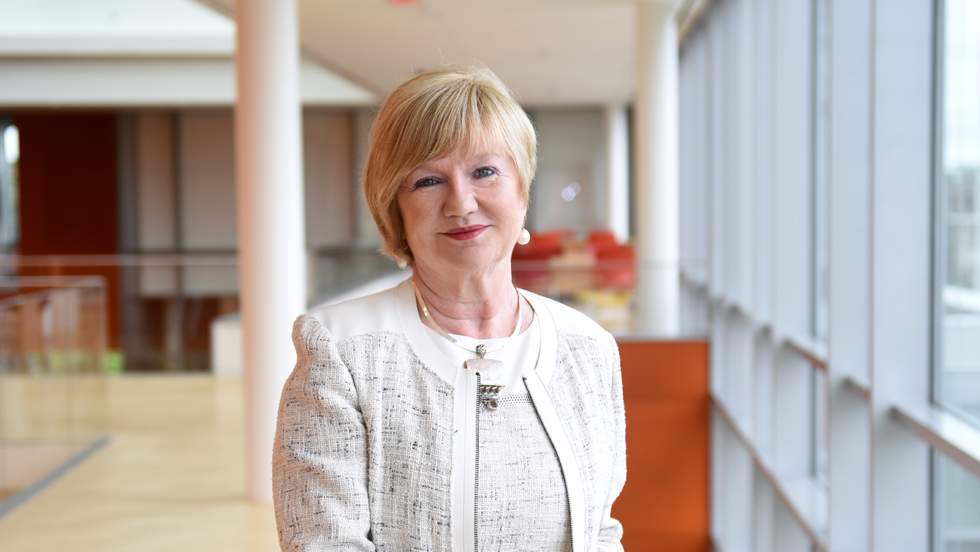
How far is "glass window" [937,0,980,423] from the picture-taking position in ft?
9.01

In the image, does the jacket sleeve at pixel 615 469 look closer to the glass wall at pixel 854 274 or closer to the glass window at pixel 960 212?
the glass wall at pixel 854 274

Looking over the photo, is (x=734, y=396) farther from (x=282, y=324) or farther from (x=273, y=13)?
(x=273, y=13)

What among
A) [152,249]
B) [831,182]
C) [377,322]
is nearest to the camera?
[377,322]

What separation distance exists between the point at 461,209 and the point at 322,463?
0.44m

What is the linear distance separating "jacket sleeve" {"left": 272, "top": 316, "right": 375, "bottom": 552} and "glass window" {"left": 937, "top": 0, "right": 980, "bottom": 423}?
85.5 inches

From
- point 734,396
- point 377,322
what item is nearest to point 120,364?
point 734,396

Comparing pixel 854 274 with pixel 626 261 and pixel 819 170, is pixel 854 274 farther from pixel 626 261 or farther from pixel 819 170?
pixel 626 261

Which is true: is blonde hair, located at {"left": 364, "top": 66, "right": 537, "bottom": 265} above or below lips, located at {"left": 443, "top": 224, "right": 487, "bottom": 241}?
above

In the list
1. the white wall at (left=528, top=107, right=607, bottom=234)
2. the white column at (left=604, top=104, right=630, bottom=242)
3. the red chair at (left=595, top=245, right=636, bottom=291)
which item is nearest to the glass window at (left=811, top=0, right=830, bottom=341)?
the red chair at (left=595, top=245, right=636, bottom=291)

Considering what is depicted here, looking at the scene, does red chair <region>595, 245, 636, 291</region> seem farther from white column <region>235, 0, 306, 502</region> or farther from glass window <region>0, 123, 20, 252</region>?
glass window <region>0, 123, 20, 252</region>

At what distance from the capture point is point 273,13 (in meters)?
5.64

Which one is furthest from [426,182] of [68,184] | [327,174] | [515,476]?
[68,184]

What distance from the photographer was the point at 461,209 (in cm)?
141

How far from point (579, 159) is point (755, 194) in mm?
13128
